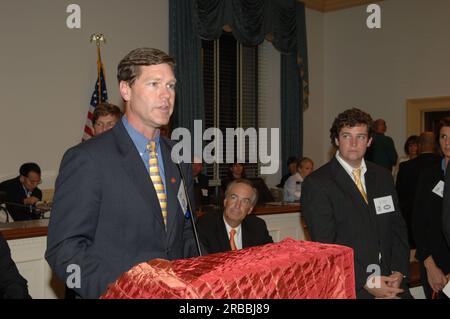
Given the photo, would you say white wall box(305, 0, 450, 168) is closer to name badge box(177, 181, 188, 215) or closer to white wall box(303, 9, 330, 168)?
white wall box(303, 9, 330, 168)

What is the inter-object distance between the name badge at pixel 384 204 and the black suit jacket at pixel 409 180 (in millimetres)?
3069

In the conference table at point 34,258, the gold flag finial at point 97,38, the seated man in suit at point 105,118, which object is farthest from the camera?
the gold flag finial at point 97,38

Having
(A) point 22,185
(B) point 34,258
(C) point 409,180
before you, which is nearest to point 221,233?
(B) point 34,258

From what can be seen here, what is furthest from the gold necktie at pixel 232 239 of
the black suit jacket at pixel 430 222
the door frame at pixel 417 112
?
the door frame at pixel 417 112

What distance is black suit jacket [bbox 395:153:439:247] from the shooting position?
228 inches

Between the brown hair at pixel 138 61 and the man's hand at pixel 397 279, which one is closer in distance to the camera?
the brown hair at pixel 138 61

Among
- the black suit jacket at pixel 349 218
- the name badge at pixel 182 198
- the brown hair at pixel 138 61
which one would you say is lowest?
the black suit jacket at pixel 349 218

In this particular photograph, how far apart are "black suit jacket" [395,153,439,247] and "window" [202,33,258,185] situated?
403 cm

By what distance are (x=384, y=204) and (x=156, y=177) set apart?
1.68 meters

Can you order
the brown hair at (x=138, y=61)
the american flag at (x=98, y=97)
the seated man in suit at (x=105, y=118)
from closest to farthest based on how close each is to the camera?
the brown hair at (x=138, y=61) → the seated man in suit at (x=105, y=118) → the american flag at (x=98, y=97)

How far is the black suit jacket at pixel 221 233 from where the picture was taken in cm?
337

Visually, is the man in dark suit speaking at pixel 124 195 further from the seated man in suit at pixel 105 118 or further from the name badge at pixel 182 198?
the seated man in suit at pixel 105 118

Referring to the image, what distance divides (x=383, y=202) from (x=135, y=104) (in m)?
1.78
